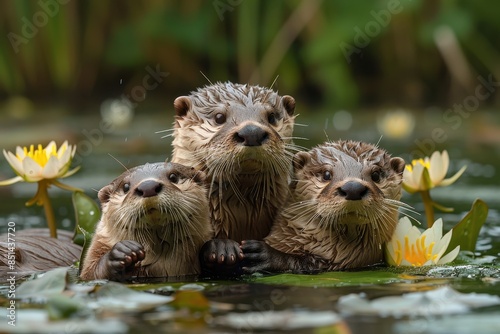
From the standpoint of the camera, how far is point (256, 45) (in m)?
10.4

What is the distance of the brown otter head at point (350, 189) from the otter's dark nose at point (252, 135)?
37 cm

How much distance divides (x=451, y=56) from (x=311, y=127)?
1766 millimetres

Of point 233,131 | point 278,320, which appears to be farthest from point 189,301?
point 233,131

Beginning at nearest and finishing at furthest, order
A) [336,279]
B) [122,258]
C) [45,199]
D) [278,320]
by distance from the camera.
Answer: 1. [278,320]
2. [122,258]
3. [336,279]
4. [45,199]

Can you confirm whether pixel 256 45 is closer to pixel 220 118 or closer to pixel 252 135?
pixel 220 118

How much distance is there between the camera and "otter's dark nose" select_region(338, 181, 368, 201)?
3.93 m

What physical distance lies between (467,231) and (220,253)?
1313 millimetres

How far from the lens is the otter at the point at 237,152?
401 centimetres

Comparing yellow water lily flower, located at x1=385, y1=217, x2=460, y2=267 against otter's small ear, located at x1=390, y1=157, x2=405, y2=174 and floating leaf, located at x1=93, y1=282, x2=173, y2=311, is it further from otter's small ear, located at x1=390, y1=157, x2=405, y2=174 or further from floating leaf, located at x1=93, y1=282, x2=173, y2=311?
floating leaf, located at x1=93, y1=282, x2=173, y2=311

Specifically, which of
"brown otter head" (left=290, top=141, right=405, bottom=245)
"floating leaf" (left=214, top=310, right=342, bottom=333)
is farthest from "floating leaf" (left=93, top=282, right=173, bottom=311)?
"brown otter head" (left=290, top=141, right=405, bottom=245)

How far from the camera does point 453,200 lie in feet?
21.5

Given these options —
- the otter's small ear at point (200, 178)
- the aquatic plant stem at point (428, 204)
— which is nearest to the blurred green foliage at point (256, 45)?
the aquatic plant stem at point (428, 204)

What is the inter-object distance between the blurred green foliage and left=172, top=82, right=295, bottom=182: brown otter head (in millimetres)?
5415

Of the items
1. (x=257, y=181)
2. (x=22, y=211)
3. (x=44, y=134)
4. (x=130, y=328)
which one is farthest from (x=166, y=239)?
(x=44, y=134)
